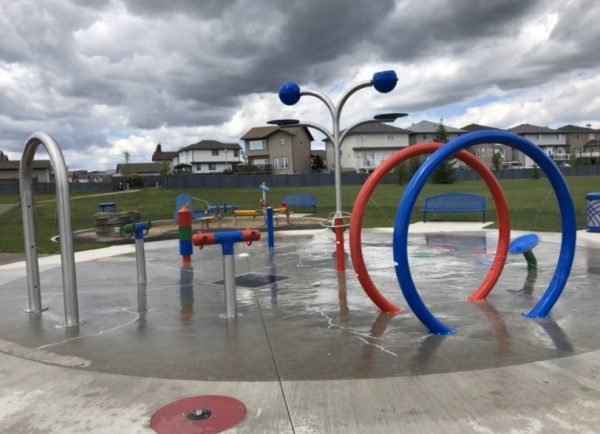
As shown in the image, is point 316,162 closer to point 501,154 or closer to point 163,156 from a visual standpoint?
point 501,154

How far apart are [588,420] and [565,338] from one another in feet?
5.79

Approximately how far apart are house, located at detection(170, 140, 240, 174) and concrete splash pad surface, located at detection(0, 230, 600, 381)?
82.9 metres

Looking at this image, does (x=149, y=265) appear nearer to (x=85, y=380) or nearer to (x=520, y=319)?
(x=85, y=380)

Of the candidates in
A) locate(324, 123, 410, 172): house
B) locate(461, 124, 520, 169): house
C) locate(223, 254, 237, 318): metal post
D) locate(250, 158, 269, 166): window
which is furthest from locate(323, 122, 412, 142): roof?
locate(223, 254, 237, 318): metal post

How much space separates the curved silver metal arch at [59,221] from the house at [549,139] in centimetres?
10717

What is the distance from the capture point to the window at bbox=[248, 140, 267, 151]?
79.1 m

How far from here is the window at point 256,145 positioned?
3113 inches

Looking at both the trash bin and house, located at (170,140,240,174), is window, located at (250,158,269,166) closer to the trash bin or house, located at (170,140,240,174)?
house, located at (170,140,240,174)

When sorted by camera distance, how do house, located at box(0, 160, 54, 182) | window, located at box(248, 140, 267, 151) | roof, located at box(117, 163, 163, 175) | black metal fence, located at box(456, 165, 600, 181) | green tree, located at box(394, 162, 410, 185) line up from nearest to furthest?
green tree, located at box(394, 162, 410, 185), black metal fence, located at box(456, 165, 600, 181), window, located at box(248, 140, 267, 151), house, located at box(0, 160, 54, 182), roof, located at box(117, 163, 163, 175)

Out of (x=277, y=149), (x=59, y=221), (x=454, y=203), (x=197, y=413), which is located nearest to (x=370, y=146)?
(x=277, y=149)

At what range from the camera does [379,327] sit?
5285mm

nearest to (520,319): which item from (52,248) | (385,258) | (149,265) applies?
(385,258)

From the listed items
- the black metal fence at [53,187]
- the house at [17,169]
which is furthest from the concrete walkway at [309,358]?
the house at [17,169]

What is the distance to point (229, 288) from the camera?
5.87m
